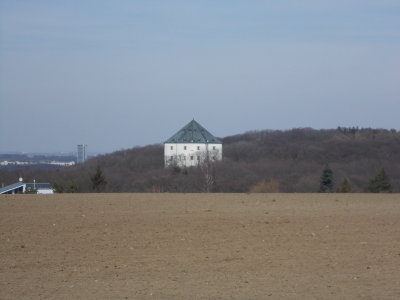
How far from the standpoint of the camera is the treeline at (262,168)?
6306 cm

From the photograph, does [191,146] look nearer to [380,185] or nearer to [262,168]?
[262,168]

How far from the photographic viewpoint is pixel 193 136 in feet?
332

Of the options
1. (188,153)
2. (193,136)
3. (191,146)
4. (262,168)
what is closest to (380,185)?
(262,168)
